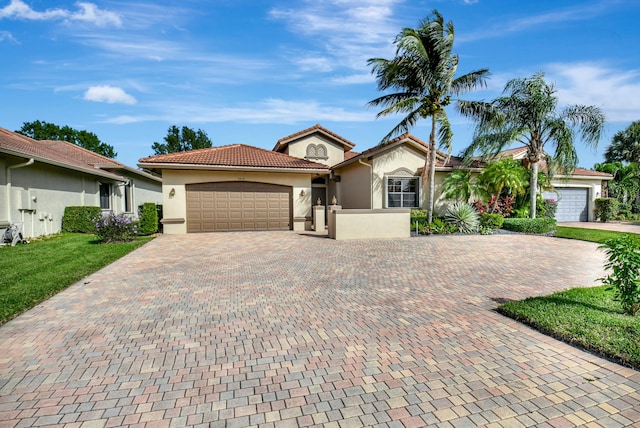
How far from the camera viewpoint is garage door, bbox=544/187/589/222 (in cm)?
2058

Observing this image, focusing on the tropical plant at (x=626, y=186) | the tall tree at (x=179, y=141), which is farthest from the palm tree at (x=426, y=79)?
the tall tree at (x=179, y=141)

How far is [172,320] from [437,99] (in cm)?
1522

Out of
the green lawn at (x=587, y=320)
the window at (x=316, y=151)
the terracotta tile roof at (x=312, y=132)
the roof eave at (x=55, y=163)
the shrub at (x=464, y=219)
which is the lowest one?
the green lawn at (x=587, y=320)

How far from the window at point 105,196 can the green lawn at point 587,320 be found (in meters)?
20.8

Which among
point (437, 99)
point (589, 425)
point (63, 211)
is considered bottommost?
point (589, 425)

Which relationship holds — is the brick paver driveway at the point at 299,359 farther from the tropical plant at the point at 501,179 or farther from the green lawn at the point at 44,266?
the tropical plant at the point at 501,179

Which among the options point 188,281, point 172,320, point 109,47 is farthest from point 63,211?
point 172,320

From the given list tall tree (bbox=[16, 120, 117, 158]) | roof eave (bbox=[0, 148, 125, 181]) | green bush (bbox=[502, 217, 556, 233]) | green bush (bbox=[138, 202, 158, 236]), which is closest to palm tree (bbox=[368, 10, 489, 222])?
green bush (bbox=[502, 217, 556, 233])

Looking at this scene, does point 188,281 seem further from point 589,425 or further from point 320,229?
point 320,229

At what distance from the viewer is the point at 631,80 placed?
14844 millimetres

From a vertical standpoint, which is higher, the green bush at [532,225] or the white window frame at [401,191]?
the white window frame at [401,191]

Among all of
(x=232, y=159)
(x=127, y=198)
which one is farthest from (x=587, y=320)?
(x=127, y=198)

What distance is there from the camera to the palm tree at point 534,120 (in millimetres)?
15289

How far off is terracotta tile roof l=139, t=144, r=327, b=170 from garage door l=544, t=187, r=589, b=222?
1590 centimetres
